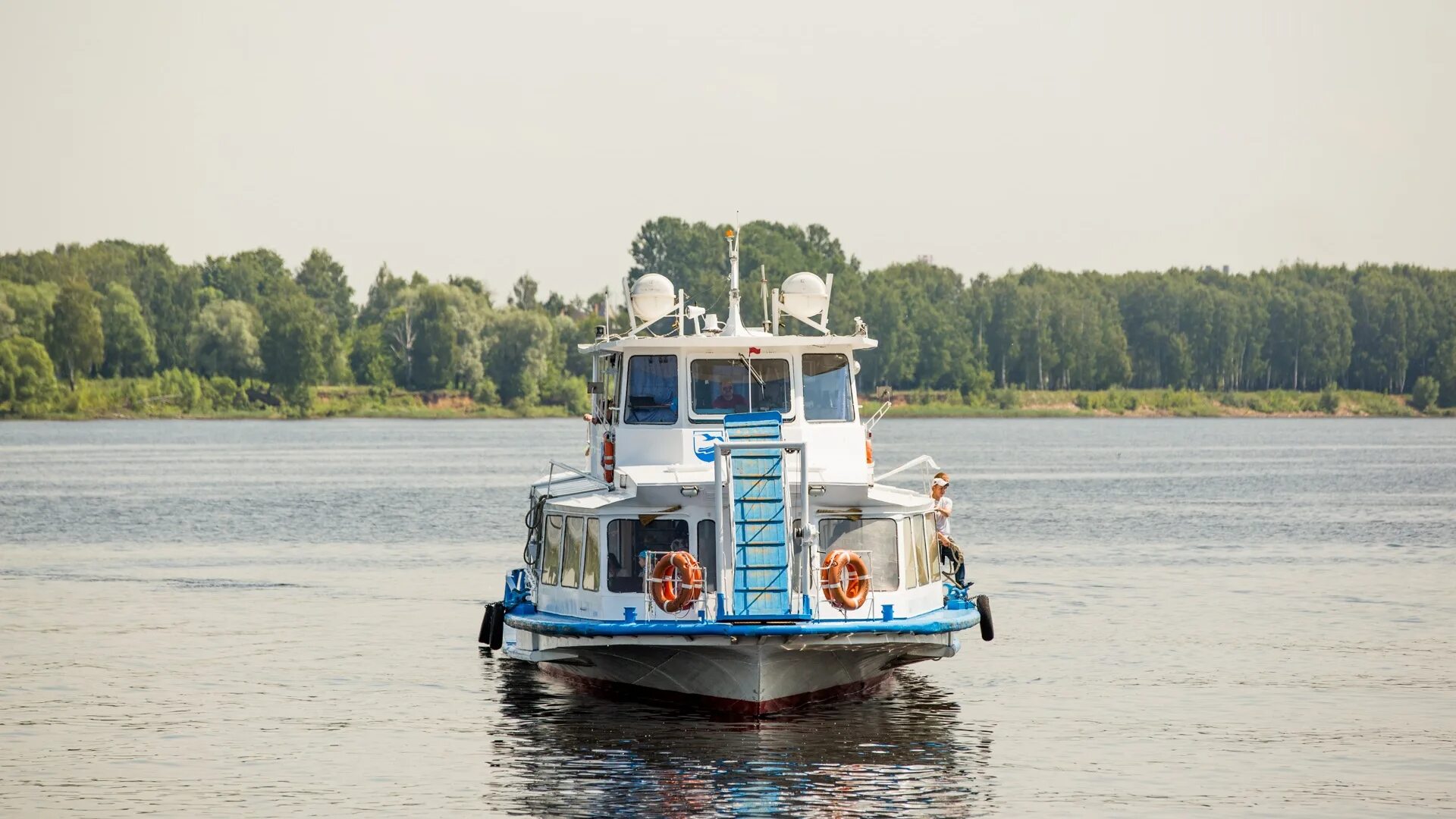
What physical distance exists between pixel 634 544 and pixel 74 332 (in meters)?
136

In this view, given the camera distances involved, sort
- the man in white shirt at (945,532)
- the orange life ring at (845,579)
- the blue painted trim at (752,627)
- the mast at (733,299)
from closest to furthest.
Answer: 1. the blue painted trim at (752,627)
2. the orange life ring at (845,579)
3. the mast at (733,299)
4. the man in white shirt at (945,532)

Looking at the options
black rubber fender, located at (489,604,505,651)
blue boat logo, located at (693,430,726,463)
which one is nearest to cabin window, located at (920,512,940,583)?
blue boat logo, located at (693,430,726,463)

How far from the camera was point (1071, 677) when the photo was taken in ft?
101

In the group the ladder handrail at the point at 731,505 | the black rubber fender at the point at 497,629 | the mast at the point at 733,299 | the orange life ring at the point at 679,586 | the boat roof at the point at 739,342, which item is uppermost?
the mast at the point at 733,299

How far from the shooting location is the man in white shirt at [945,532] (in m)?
28.4

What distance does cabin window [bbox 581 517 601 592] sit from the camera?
25.0m

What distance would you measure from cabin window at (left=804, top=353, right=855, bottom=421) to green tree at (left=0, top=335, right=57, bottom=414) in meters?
133

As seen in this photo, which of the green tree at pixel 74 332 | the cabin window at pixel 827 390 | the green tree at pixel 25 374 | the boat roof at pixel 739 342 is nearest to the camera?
the boat roof at pixel 739 342

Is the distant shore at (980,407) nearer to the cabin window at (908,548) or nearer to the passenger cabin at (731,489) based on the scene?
the passenger cabin at (731,489)

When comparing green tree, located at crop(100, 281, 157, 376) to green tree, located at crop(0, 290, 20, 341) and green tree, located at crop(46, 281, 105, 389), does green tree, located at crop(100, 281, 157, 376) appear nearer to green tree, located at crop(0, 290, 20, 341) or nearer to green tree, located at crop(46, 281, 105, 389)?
green tree, located at crop(46, 281, 105, 389)

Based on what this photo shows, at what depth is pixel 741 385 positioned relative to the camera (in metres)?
26.5

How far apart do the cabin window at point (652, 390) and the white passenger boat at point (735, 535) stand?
2 cm

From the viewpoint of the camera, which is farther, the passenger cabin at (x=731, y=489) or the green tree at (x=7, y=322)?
the green tree at (x=7, y=322)

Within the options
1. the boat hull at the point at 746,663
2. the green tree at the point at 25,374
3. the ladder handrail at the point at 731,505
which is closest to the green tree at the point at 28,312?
the green tree at the point at 25,374
